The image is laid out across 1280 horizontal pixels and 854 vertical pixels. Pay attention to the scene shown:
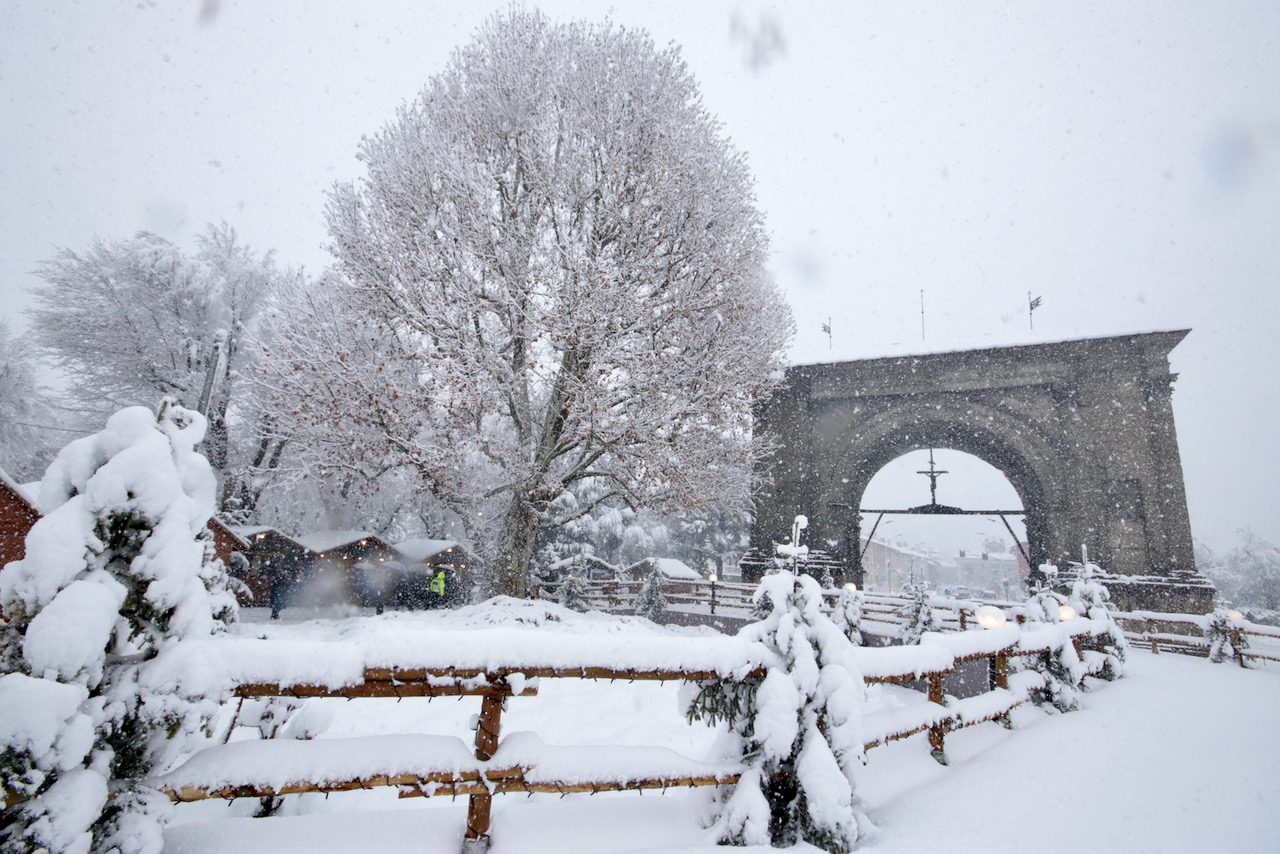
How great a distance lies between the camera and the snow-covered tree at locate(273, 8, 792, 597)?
9.74 metres

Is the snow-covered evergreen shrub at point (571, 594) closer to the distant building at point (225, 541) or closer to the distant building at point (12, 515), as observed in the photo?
the distant building at point (225, 541)

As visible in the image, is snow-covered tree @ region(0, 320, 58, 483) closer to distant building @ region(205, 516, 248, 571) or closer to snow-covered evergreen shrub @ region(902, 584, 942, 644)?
distant building @ region(205, 516, 248, 571)

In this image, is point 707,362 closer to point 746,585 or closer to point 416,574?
point 746,585

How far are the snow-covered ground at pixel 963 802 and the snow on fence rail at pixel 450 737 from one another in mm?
219

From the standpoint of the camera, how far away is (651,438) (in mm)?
10344

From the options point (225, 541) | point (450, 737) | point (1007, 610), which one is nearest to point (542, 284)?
point (450, 737)

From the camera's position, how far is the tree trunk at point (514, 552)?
10.8 meters

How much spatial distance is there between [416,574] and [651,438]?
16.3m

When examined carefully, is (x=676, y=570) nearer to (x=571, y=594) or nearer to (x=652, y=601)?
(x=571, y=594)

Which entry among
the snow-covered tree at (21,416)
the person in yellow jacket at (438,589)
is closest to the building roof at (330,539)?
the person in yellow jacket at (438,589)

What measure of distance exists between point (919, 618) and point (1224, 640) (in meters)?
5.55

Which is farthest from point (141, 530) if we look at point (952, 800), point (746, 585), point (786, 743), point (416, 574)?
point (416, 574)

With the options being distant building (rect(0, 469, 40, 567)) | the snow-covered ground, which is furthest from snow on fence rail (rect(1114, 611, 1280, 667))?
distant building (rect(0, 469, 40, 567))

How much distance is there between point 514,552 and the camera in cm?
1095
